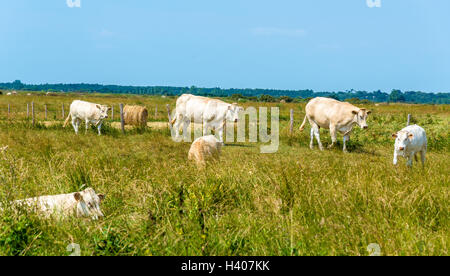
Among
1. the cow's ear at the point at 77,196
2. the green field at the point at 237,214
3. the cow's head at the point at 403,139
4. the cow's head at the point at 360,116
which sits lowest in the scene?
the green field at the point at 237,214

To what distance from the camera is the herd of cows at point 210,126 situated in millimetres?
4781

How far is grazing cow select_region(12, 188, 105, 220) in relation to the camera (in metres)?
4.59

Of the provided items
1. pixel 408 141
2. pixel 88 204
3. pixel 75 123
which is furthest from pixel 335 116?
pixel 75 123

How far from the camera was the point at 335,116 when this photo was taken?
1540 centimetres

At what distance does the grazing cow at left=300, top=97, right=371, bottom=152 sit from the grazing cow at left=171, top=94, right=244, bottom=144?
3.01 m

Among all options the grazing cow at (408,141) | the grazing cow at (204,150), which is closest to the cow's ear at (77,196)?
the grazing cow at (204,150)

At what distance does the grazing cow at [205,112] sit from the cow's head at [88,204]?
1150 cm

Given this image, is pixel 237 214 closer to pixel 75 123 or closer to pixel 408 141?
pixel 408 141

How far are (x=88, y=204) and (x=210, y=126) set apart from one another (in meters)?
12.6

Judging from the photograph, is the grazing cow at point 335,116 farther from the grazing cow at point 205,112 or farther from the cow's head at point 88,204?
the cow's head at point 88,204

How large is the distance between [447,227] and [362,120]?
1109 cm

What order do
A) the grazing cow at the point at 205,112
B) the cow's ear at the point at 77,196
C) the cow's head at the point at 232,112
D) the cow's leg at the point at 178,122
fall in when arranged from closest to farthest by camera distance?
1. the cow's ear at the point at 77,196
2. the cow's head at the point at 232,112
3. the grazing cow at the point at 205,112
4. the cow's leg at the point at 178,122

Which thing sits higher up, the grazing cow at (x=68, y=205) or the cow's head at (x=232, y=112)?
the cow's head at (x=232, y=112)

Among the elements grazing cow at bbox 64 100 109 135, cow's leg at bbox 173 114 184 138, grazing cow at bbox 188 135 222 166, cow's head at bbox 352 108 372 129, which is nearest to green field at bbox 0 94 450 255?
grazing cow at bbox 188 135 222 166
